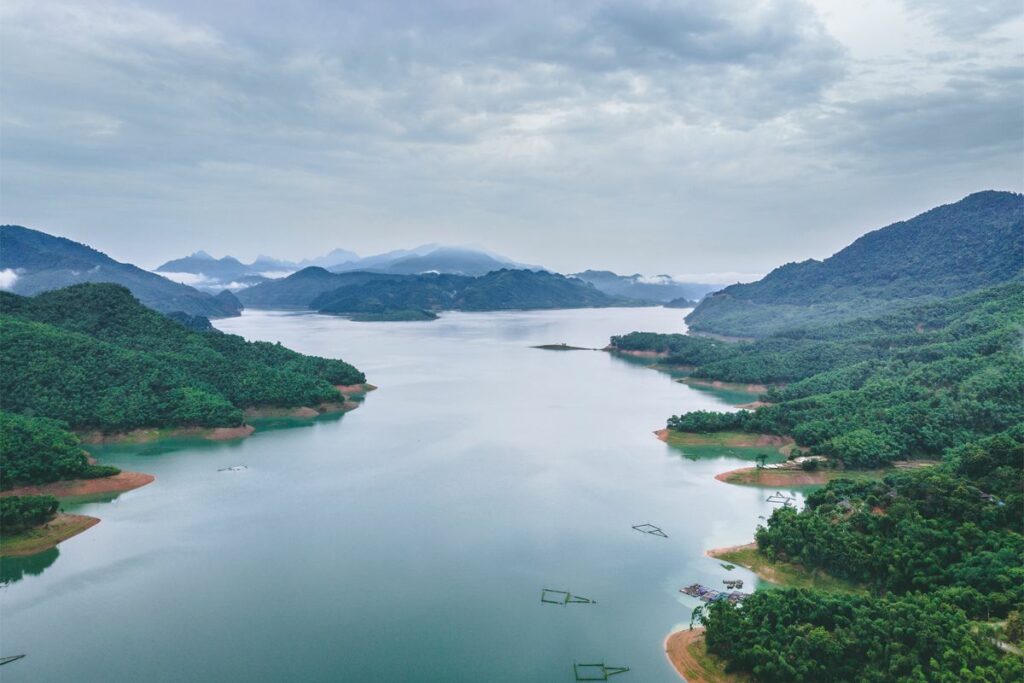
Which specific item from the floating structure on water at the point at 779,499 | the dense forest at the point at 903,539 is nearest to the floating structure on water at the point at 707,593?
the dense forest at the point at 903,539

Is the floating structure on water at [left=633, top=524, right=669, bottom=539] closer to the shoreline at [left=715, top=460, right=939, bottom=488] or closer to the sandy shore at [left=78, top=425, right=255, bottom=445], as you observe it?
the shoreline at [left=715, top=460, right=939, bottom=488]

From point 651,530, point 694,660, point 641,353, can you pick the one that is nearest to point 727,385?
point 641,353

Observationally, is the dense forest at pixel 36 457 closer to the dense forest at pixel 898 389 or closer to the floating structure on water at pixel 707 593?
the floating structure on water at pixel 707 593

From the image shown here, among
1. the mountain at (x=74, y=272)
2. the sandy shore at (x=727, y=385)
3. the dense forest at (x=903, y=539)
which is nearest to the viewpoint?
the dense forest at (x=903, y=539)

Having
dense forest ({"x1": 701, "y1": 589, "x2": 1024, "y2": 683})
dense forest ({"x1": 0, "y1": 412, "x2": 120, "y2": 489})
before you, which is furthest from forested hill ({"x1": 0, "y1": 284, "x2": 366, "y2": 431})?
dense forest ({"x1": 701, "y1": 589, "x2": 1024, "y2": 683})

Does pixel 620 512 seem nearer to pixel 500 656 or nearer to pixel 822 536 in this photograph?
pixel 822 536

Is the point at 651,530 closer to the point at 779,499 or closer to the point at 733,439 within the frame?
the point at 779,499
